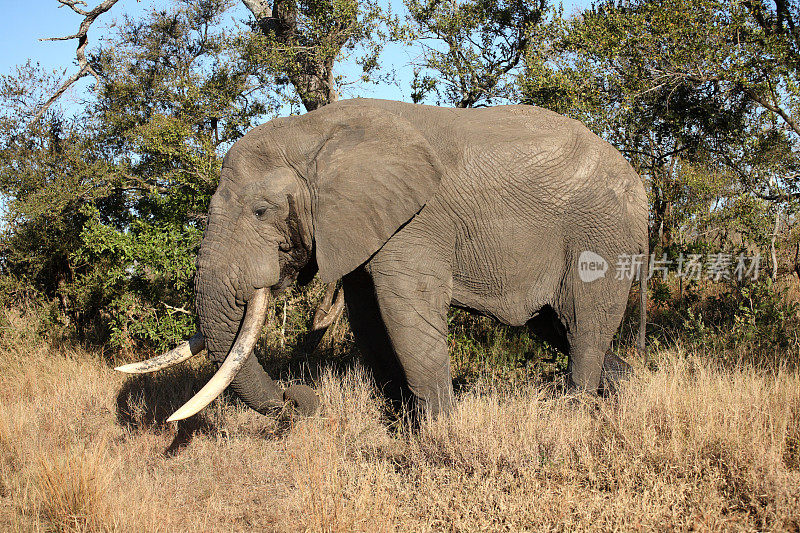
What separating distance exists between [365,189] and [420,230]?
0.51m


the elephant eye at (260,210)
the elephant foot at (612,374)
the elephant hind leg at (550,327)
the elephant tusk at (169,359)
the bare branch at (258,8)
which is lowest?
the elephant foot at (612,374)

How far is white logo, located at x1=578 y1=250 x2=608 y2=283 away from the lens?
17.3 ft

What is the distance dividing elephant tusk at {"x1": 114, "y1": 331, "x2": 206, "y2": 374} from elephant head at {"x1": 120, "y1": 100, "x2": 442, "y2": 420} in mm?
10

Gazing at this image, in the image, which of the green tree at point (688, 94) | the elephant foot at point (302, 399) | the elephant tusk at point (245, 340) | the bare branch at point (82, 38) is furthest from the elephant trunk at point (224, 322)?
the bare branch at point (82, 38)

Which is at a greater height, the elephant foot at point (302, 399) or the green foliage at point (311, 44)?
the green foliage at point (311, 44)

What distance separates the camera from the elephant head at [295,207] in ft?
15.5

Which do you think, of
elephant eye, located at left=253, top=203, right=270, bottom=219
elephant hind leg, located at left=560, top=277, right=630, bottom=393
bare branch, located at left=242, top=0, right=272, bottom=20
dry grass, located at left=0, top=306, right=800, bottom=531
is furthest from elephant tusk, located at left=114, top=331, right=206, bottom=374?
bare branch, located at left=242, top=0, right=272, bottom=20

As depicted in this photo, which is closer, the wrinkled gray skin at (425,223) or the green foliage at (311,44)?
the wrinkled gray skin at (425,223)

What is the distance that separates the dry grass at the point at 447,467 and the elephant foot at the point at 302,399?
0.13 metres

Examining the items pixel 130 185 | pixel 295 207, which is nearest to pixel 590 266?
pixel 295 207

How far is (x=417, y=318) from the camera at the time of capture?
190 inches

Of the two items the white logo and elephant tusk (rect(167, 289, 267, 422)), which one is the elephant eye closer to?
elephant tusk (rect(167, 289, 267, 422))

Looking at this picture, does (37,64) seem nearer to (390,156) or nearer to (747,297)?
(390,156)

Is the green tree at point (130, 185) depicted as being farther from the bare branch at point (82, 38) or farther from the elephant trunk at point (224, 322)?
the elephant trunk at point (224, 322)
